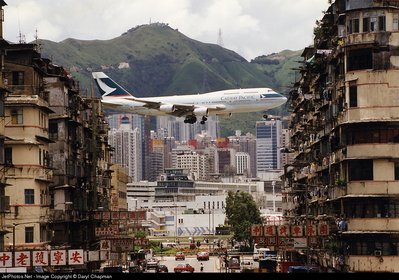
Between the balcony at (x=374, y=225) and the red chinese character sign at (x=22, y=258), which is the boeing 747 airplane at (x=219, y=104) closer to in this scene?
the balcony at (x=374, y=225)

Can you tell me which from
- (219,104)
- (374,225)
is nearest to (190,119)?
(219,104)

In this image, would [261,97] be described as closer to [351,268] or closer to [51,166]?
[51,166]

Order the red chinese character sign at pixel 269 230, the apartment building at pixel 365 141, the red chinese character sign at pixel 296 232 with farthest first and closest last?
the red chinese character sign at pixel 296 232, the red chinese character sign at pixel 269 230, the apartment building at pixel 365 141

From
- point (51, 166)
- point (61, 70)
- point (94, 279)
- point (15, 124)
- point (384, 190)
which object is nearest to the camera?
point (94, 279)

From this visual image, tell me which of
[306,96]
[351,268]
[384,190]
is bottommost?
[351,268]

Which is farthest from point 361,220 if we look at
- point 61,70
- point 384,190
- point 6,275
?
point 6,275

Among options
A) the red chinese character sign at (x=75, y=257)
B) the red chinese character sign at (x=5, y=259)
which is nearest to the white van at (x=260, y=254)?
the red chinese character sign at (x=75, y=257)
